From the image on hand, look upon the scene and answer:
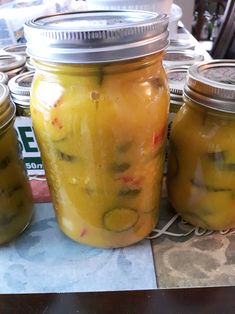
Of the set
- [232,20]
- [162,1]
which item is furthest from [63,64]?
[232,20]

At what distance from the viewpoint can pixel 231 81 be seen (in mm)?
403

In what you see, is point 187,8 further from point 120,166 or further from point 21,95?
point 120,166

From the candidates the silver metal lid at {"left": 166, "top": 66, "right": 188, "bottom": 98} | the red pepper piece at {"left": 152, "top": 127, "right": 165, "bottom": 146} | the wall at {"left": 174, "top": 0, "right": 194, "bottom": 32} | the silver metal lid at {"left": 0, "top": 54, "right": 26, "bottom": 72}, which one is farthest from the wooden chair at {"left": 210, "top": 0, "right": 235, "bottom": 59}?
the red pepper piece at {"left": 152, "top": 127, "right": 165, "bottom": 146}

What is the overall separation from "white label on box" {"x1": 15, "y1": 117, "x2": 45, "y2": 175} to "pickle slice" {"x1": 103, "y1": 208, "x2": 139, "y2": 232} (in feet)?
0.60

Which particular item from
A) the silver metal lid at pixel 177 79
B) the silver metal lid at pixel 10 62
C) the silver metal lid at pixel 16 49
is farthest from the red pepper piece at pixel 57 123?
A: the silver metal lid at pixel 16 49

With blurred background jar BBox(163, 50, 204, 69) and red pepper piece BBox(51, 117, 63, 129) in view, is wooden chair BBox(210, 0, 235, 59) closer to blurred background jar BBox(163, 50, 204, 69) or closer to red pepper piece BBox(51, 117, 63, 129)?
blurred background jar BBox(163, 50, 204, 69)

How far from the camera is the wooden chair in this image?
1.21 m

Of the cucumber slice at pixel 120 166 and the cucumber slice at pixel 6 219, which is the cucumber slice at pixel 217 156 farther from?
the cucumber slice at pixel 6 219

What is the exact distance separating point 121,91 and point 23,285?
24 cm

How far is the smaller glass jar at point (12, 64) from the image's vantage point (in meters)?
0.61

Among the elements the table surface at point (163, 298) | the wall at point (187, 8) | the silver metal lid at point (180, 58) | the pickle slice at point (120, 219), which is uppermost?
the silver metal lid at point (180, 58)

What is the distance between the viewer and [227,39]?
123 cm

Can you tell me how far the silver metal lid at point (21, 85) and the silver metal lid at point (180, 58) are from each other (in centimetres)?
25

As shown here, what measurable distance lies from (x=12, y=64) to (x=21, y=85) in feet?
0.42
